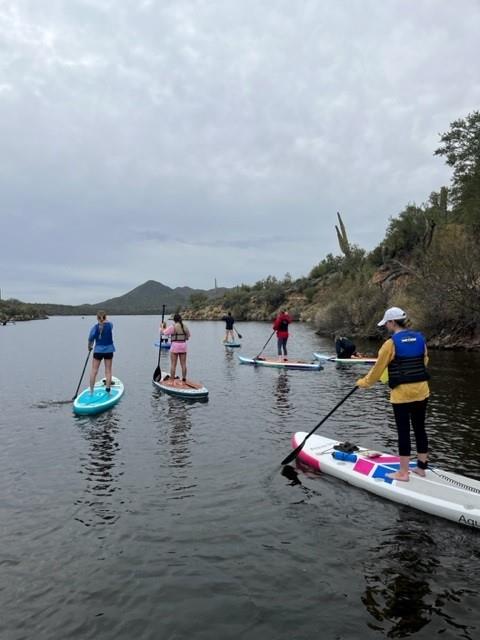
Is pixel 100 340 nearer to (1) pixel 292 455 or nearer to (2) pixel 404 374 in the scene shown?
(1) pixel 292 455

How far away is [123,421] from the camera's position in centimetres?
1255

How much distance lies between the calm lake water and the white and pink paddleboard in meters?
0.18

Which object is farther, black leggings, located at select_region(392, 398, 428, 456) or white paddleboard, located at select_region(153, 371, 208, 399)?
white paddleboard, located at select_region(153, 371, 208, 399)

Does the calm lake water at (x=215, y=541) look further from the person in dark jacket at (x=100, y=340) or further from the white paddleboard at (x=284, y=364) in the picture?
the white paddleboard at (x=284, y=364)

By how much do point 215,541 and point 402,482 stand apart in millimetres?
3108

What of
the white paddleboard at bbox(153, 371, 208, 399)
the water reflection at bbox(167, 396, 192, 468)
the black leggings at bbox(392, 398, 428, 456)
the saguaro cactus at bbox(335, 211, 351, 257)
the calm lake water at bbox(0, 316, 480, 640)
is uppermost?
the saguaro cactus at bbox(335, 211, 351, 257)

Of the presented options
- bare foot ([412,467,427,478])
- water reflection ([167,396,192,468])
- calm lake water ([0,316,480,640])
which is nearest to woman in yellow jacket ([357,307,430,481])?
bare foot ([412,467,427,478])

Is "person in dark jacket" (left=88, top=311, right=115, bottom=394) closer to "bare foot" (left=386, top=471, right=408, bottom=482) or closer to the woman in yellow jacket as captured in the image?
the woman in yellow jacket

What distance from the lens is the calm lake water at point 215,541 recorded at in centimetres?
460

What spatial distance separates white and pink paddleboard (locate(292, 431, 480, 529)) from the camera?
649 centimetres

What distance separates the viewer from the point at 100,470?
879 cm

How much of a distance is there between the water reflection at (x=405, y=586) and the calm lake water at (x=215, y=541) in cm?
2

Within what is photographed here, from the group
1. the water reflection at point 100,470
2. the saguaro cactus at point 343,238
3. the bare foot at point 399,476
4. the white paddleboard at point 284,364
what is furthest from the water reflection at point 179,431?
the saguaro cactus at point 343,238

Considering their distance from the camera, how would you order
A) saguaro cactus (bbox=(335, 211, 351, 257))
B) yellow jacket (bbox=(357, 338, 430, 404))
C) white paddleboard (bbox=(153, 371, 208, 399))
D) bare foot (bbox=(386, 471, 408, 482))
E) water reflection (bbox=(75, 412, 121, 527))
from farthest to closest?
saguaro cactus (bbox=(335, 211, 351, 257)) < white paddleboard (bbox=(153, 371, 208, 399)) < bare foot (bbox=(386, 471, 408, 482)) < yellow jacket (bbox=(357, 338, 430, 404)) < water reflection (bbox=(75, 412, 121, 527))
